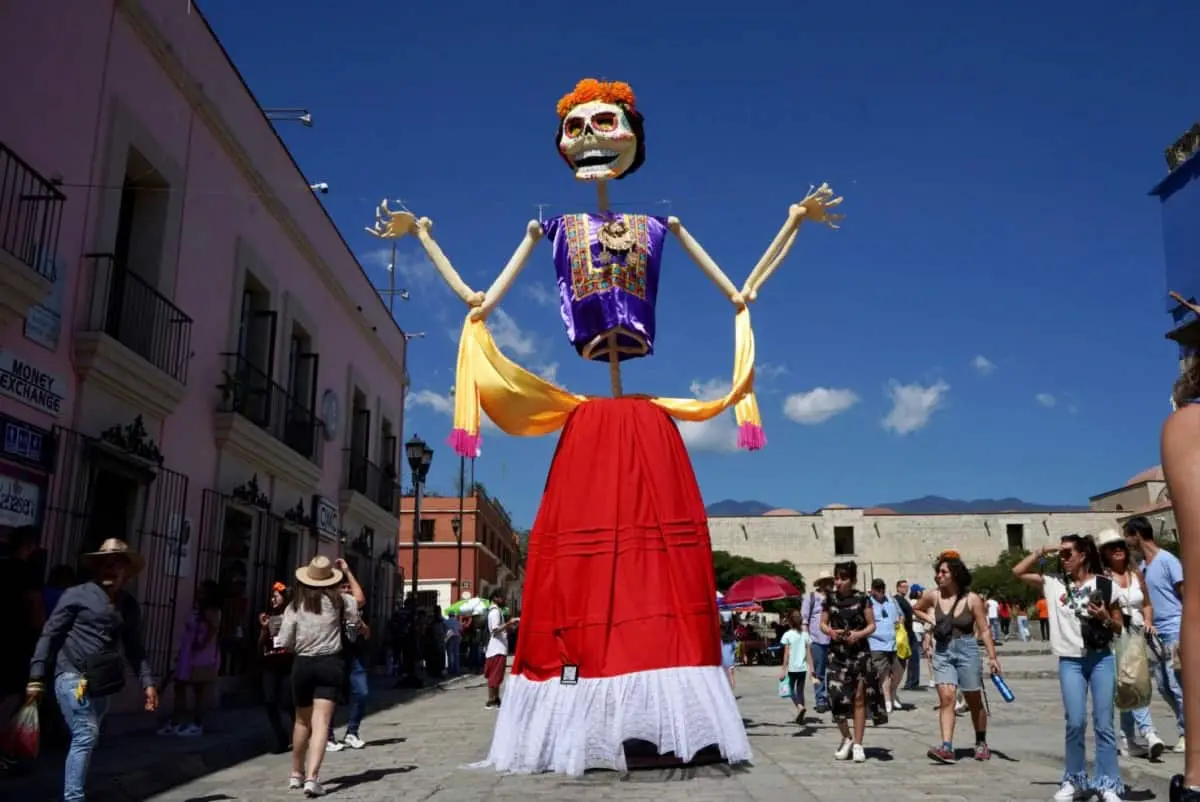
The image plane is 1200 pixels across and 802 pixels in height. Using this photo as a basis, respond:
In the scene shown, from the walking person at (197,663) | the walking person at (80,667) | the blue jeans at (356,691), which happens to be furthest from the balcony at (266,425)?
the walking person at (80,667)

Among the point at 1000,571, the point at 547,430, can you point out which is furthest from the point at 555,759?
the point at 1000,571

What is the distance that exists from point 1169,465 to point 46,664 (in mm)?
4940

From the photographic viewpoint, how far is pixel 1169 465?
1.80m

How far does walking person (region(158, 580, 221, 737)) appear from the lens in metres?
9.47

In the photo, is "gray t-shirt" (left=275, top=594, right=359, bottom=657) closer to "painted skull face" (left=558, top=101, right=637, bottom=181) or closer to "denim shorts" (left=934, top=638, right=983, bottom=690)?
"painted skull face" (left=558, top=101, right=637, bottom=181)

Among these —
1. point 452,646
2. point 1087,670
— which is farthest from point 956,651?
point 452,646

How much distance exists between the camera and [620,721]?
18.7 ft

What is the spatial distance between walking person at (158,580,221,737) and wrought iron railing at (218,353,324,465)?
3.34 m

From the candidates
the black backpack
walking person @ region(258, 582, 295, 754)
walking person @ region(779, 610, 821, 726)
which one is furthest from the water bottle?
walking person @ region(258, 582, 295, 754)

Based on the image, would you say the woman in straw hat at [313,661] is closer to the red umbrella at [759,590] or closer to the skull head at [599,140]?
the skull head at [599,140]

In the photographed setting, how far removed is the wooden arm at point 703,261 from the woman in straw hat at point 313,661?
3208 millimetres

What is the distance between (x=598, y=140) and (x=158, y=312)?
6.01 metres

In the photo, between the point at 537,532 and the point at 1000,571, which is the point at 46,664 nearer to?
the point at 537,532

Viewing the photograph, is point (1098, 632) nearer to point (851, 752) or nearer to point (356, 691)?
point (851, 752)
